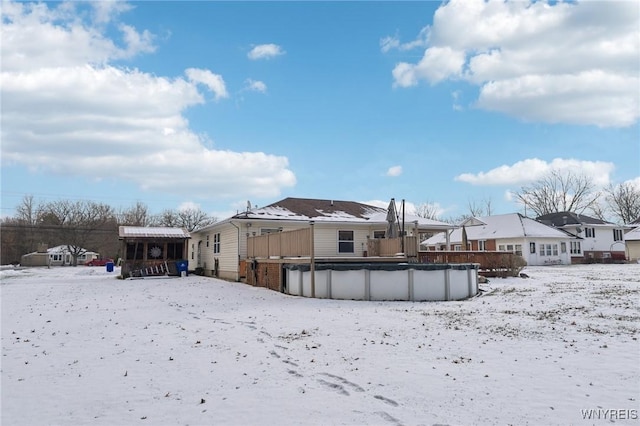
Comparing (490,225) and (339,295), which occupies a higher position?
(490,225)

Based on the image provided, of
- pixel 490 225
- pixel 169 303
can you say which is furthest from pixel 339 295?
pixel 490 225

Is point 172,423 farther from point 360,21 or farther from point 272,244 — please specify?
point 360,21

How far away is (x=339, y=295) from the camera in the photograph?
12734mm

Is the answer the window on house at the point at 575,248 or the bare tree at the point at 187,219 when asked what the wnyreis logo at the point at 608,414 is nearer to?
the window on house at the point at 575,248

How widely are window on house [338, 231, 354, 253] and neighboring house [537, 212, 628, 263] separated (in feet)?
91.8

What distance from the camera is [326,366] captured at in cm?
575

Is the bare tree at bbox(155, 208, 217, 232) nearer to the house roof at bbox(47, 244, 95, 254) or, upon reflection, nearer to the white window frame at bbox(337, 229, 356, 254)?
the house roof at bbox(47, 244, 95, 254)

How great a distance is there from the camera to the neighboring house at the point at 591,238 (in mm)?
41281

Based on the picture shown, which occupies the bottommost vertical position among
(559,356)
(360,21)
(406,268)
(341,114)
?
(559,356)

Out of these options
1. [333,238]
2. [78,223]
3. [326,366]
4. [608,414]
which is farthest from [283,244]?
[78,223]

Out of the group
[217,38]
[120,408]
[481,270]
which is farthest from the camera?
[481,270]

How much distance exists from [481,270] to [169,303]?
1393cm

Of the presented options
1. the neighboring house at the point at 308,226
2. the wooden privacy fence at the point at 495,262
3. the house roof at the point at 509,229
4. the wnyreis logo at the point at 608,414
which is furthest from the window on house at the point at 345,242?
the wnyreis logo at the point at 608,414

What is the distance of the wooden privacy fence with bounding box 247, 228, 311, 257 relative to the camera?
14000mm
